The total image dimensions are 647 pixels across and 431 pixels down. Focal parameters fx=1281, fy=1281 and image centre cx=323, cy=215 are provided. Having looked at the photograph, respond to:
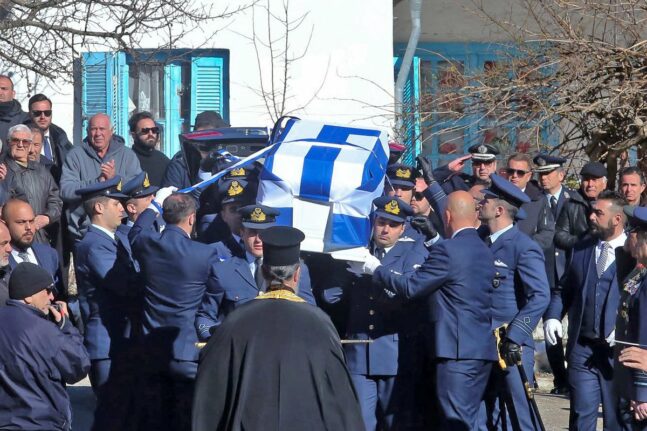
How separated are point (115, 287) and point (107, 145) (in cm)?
237

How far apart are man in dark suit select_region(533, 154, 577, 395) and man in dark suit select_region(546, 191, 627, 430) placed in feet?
3.01

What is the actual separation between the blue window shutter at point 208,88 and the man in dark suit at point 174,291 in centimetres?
724

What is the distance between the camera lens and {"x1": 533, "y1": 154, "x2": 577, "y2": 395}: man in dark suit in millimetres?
10062

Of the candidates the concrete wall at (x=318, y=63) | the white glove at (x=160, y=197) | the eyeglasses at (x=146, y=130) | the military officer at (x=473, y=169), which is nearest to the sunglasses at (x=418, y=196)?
the military officer at (x=473, y=169)

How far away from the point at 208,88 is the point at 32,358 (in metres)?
9.12

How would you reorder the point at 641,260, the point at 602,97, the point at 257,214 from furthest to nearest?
the point at 602,97 → the point at 257,214 → the point at 641,260

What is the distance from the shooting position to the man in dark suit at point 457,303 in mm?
8039

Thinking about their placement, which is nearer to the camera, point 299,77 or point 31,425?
point 31,425

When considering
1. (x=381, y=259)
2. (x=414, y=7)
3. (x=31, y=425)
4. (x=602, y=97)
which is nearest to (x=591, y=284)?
(x=381, y=259)

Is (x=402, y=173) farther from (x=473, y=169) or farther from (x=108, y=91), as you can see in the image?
(x=108, y=91)

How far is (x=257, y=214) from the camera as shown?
26.5 feet

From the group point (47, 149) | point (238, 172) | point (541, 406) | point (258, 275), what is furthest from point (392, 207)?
point (47, 149)

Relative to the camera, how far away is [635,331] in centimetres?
670

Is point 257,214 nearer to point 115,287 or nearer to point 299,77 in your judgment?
point 115,287
